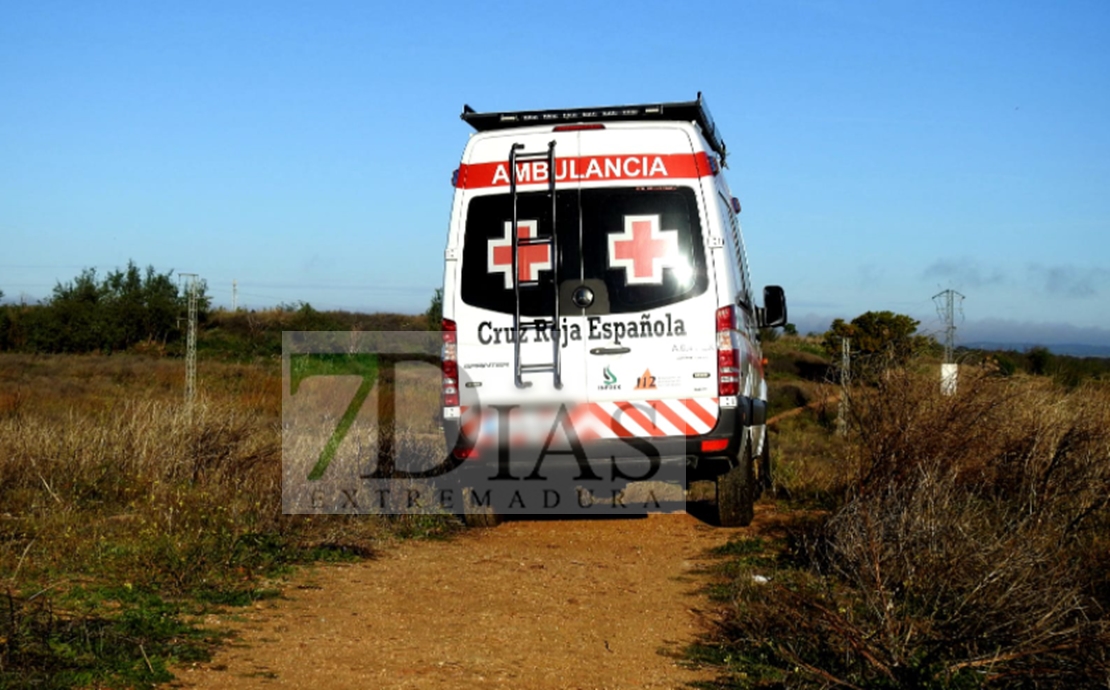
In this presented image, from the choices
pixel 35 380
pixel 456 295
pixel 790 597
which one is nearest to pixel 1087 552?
pixel 790 597

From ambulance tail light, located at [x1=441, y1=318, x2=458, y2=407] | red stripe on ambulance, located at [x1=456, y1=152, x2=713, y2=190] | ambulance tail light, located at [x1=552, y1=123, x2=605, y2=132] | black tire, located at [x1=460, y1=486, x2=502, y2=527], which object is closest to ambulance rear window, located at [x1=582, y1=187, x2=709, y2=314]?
red stripe on ambulance, located at [x1=456, y1=152, x2=713, y2=190]

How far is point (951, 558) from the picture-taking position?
6016 millimetres

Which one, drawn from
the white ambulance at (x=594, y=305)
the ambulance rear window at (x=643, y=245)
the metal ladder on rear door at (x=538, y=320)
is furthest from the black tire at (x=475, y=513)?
the ambulance rear window at (x=643, y=245)

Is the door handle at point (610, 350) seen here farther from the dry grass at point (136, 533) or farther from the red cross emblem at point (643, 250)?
the dry grass at point (136, 533)

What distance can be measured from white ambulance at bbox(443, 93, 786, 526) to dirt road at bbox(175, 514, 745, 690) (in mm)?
814

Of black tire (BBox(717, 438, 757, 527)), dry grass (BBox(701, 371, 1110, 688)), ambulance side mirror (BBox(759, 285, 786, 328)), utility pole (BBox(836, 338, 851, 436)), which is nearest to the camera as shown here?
dry grass (BBox(701, 371, 1110, 688))

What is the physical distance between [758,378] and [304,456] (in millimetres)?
4068

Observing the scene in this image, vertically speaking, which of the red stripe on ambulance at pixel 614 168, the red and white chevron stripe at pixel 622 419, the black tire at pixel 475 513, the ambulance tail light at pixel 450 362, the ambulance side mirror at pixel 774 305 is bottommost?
the black tire at pixel 475 513

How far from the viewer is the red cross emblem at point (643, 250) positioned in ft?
26.8

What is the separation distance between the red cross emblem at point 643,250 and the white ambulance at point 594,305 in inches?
0.4

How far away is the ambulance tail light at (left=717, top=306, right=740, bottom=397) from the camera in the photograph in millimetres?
8086

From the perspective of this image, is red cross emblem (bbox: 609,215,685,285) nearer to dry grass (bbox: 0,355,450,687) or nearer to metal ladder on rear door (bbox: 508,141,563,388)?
metal ladder on rear door (bbox: 508,141,563,388)

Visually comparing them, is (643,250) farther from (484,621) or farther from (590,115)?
(484,621)

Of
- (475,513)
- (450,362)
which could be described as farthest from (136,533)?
(475,513)
